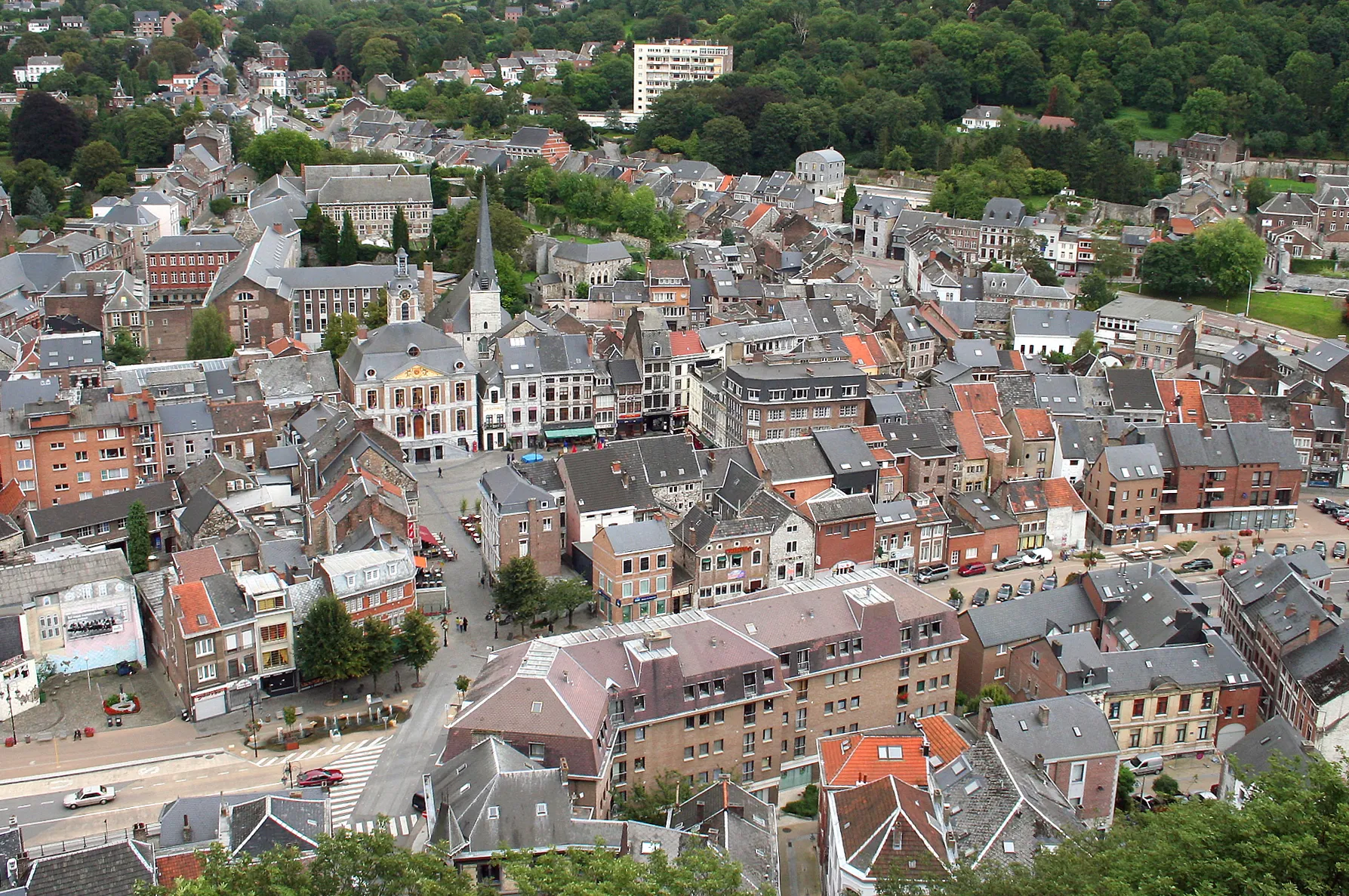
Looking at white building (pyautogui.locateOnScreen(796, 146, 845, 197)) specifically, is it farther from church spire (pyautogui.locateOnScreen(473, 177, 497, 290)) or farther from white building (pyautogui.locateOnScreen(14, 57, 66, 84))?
white building (pyautogui.locateOnScreen(14, 57, 66, 84))

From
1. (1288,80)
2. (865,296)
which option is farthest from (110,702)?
(1288,80)

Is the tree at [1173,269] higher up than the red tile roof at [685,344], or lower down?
higher up

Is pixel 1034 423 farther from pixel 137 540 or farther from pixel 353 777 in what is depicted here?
pixel 137 540

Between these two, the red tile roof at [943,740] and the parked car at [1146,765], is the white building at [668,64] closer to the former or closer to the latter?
the parked car at [1146,765]

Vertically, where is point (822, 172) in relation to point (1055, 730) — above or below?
above

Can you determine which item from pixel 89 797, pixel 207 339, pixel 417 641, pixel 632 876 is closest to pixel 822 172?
pixel 207 339

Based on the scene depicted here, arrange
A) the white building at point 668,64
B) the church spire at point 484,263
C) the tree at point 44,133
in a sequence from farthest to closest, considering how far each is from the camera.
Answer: the white building at point 668,64, the tree at point 44,133, the church spire at point 484,263

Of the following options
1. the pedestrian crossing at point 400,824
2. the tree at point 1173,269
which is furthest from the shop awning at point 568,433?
the tree at point 1173,269
